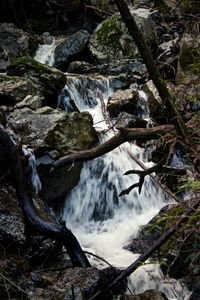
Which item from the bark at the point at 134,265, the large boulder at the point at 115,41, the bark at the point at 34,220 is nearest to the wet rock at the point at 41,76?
the large boulder at the point at 115,41

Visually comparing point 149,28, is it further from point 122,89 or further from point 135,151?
point 135,151

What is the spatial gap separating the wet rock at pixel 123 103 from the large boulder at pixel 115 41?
3.12m

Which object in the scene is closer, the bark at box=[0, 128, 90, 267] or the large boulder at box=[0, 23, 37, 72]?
the bark at box=[0, 128, 90, 267]

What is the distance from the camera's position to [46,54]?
13.1 meters

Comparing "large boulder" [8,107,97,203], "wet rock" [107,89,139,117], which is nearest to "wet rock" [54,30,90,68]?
"wet rock" [107,89,139,117]

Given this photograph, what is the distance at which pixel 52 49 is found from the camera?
1321cm

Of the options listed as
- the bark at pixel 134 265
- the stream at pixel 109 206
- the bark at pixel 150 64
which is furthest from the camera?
the stream at pixel 109 206

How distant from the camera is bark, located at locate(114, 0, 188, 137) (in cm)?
306

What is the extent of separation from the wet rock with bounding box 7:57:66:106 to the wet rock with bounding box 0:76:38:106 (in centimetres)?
34

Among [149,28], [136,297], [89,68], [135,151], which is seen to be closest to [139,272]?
[136,297]

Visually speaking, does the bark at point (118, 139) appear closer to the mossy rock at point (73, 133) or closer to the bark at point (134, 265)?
the bark at point (134, 265)

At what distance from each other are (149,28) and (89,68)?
2.50m

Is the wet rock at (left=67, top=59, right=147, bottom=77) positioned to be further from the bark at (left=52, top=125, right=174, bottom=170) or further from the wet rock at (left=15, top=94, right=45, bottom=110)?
the bark at (left=52, top=125, right=174, bottom=170)

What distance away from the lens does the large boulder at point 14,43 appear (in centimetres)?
1288
